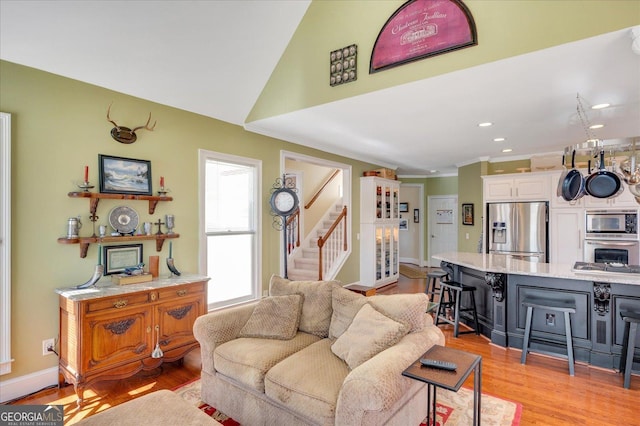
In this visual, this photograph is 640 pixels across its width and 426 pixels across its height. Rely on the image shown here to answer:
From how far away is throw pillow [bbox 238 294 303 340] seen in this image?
270cm

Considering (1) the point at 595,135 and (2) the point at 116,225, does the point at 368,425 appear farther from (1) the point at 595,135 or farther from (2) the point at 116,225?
(1) the point at 595,135

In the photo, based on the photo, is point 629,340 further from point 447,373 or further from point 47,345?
point 47,345

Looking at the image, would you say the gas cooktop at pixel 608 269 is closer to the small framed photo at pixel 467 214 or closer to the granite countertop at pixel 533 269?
the granite countertop at pixel 533 269

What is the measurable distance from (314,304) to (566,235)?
4778 millimetres

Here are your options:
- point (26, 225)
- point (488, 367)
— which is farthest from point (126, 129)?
point (488, 367)

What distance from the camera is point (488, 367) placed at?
3338mm

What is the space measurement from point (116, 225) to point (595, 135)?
622 cm

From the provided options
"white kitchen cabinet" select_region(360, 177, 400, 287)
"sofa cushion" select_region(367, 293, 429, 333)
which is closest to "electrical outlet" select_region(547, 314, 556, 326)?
"sofa cushion" select_region(367, 293, 429, 333)

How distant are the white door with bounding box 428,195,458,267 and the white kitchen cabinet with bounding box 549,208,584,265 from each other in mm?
3587

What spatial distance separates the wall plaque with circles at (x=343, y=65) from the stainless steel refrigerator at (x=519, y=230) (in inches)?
166

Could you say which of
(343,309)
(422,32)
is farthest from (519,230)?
(343,309)

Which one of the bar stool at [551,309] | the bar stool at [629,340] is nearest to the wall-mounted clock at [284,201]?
the bar stool at [551,309]

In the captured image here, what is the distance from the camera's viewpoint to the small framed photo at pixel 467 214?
7.05m

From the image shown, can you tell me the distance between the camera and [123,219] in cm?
328
